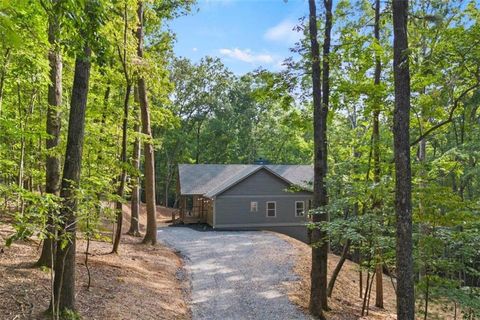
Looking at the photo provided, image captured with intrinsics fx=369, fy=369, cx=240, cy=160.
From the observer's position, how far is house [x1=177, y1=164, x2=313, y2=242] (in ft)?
83.7

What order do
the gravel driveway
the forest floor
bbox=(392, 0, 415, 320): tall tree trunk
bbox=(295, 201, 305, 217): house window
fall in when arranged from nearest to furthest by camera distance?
bbox=(392, 0, 415, 320): tall tree trunk
the forest floor
the gravel driveway
bbox=(295, 201, 305, 217): house window

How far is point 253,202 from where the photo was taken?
2616 centimetres

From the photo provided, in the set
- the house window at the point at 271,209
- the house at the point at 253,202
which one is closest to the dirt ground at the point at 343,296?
the house at the point at 253,202

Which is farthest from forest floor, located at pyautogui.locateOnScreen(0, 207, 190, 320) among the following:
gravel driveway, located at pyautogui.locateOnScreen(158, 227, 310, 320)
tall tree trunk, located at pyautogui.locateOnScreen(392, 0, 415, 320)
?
tall tree trunk, located at pyautogui.locateOnScreen(392, 0, 415, 320)

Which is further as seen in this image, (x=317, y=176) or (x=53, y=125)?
(x=317, y=176)

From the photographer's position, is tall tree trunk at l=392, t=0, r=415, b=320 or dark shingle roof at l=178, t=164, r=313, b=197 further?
dark shingle roof at l=178, t=164, r=313, b=197

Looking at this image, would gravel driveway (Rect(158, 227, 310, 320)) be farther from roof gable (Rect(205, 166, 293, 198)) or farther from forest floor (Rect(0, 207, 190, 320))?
roof gable (Rect(205, 166, 293, 198))

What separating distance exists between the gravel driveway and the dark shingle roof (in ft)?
22.0

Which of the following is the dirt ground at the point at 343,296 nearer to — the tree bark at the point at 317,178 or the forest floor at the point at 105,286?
the tree bark at the point at 317,178

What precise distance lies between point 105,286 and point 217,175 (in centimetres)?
2103

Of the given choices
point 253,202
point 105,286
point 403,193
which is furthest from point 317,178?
point 253,202

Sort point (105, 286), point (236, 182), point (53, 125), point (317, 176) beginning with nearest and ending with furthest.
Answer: point (53, 125), point (105, 286), point (317, 176), point (236, 182)

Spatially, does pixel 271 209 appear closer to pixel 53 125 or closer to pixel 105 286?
pixel 105 286

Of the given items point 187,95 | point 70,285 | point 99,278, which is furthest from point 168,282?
point 187,95
